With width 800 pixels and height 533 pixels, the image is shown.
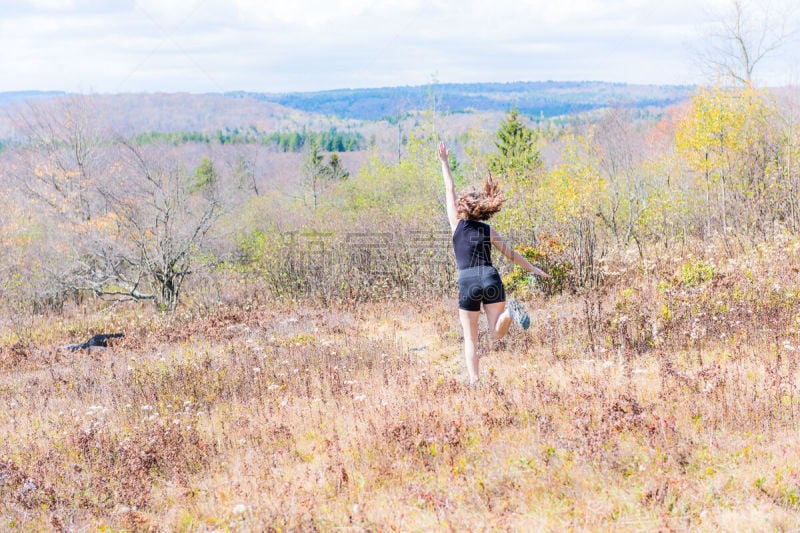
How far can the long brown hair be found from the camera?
490 centimetres

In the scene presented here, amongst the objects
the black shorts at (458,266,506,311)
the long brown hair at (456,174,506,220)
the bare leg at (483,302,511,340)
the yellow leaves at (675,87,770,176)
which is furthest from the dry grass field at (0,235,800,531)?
the yellow leaves at (675,87,770,176)

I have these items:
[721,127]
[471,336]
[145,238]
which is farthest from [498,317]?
[145,238]

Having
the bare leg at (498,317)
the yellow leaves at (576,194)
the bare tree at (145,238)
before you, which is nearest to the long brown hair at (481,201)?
the bare leg at (498,317)

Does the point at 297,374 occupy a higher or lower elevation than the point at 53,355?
higher

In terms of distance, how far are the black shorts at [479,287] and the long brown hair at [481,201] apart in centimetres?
47

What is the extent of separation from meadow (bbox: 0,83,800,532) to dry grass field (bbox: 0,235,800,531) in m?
0.02

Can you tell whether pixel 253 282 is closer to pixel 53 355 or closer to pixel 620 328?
pixel 53 355

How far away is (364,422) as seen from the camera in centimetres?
451

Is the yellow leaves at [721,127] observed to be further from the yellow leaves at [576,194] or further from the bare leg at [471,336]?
→ the bare leg at [471,336]

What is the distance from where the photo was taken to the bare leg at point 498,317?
491 centimetres

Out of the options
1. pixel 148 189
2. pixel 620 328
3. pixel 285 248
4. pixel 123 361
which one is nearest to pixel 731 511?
pixel 620 328

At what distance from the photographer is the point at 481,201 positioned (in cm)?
491

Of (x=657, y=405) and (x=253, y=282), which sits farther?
(x=253, y=282)

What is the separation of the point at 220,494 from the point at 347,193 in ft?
84.3
